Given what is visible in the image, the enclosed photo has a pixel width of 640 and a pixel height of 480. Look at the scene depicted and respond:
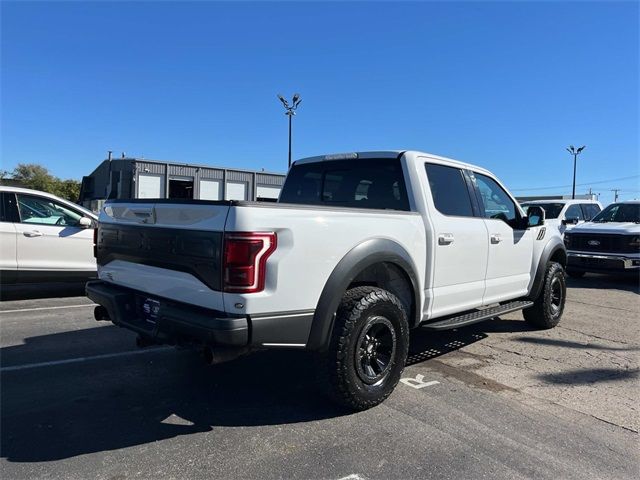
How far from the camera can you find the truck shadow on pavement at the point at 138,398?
3166 mm

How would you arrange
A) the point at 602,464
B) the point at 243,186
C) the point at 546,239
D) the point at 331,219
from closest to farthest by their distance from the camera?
1. the point at 602,464
2. the point at 331,219
3. the point at 546,239
4. the point at 243,186

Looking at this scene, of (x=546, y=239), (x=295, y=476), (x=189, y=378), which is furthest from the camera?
(x=546, y=239)

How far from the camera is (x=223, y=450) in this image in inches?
119

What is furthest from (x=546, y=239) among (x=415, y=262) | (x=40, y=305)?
(x=40, y=305)

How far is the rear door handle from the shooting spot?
14.2ft

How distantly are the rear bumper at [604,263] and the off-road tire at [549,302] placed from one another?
483 centimetres

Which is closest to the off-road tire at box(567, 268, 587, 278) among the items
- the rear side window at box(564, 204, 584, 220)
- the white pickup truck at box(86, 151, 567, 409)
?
the rear side window at box(564, 204, 584, 220)

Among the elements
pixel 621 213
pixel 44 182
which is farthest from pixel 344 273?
pixel 44 182

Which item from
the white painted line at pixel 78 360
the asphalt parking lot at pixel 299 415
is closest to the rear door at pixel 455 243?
the asphalt parking lot at pixel 299 415

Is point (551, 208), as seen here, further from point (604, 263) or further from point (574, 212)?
point (604, 263)

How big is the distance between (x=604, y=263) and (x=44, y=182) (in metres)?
69.3

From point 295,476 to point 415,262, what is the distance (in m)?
2.00

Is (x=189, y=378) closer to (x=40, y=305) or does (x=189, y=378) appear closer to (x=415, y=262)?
(x=415, y=262)

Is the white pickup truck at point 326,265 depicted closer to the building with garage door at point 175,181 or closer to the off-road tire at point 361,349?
the off-road tire at point 361,349
